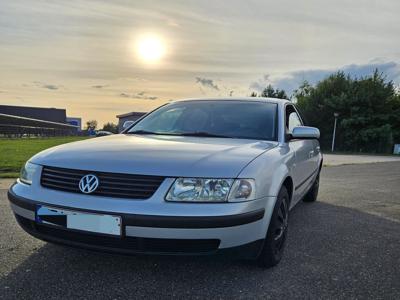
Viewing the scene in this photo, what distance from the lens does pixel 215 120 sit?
13.0ft

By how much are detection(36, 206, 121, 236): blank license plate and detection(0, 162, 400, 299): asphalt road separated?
12.4 inches

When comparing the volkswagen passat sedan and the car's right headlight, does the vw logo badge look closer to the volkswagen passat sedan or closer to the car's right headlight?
the volkswagen passat sedan

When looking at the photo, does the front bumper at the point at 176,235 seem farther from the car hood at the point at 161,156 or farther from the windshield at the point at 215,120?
the windshield at the point at 215,120

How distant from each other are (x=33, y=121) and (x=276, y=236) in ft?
194

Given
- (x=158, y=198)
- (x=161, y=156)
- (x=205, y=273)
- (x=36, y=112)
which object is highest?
(x=161, y=156)

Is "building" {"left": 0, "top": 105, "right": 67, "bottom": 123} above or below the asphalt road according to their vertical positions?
below

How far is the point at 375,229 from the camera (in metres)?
A: 4.52

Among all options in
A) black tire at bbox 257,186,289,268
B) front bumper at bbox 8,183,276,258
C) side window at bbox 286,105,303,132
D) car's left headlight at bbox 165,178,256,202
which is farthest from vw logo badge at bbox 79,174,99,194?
side window at bbox 286,105,303,132

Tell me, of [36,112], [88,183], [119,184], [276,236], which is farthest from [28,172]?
[36,112]

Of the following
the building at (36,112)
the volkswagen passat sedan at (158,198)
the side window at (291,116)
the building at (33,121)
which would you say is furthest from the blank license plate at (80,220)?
the building at (36,112)

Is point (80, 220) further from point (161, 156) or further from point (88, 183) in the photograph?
point (161, 156)

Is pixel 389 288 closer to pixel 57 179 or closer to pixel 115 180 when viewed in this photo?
pixel 115 180

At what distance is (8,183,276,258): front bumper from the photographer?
2400 millimetres

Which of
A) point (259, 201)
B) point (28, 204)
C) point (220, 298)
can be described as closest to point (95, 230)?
point (28, 204)
